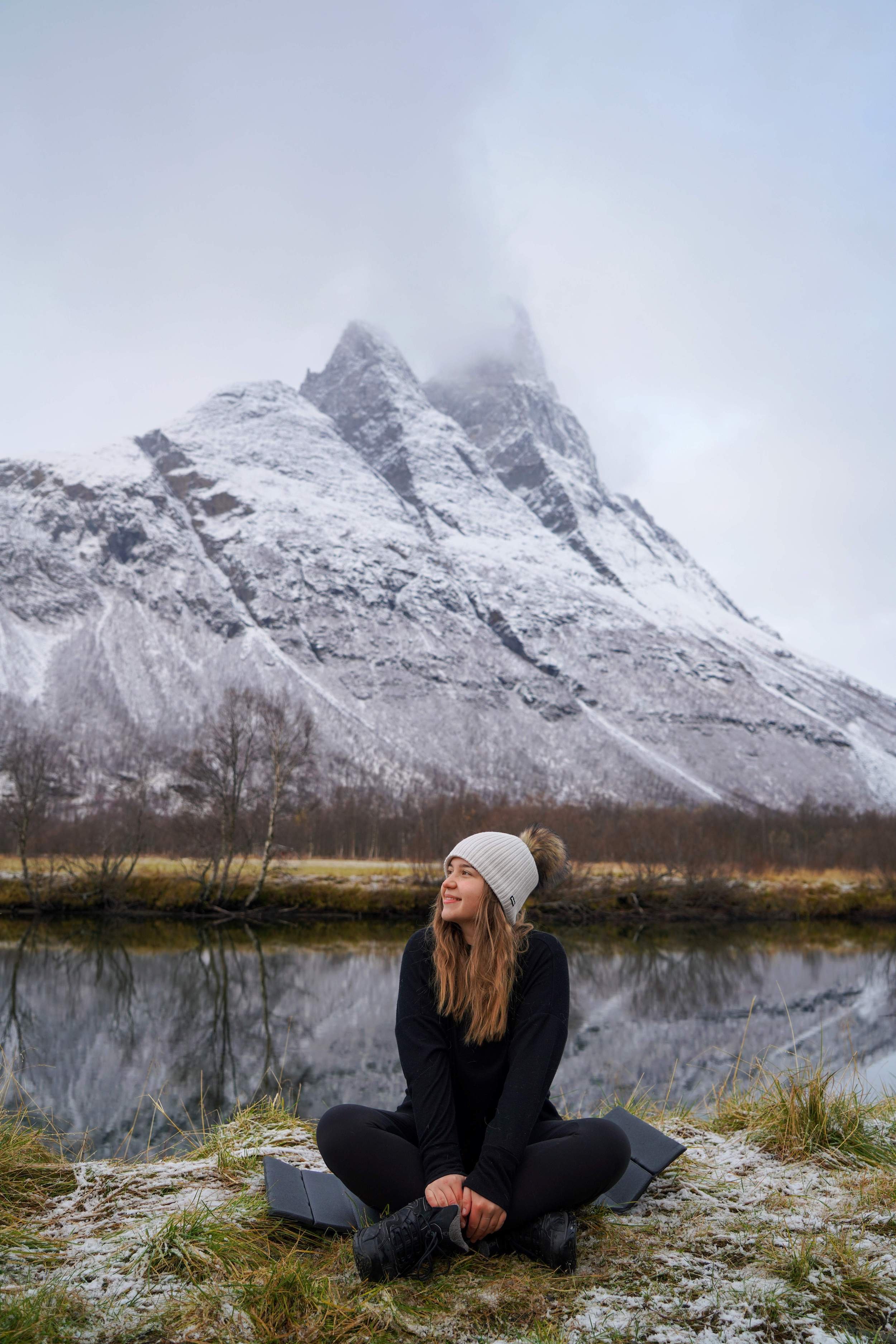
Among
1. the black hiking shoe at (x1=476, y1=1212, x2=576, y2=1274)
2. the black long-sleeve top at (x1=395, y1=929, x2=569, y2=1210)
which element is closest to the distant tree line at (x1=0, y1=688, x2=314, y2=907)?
the black long-sleeve top at (x1=395, y1=929, x2=569, y2=1210)

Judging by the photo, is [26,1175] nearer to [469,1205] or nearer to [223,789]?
[469,1205]

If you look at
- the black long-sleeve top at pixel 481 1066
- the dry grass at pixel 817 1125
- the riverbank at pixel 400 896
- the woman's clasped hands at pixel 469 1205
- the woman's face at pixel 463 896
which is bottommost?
the riverbank at pixel 400 896

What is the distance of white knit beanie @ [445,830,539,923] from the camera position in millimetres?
3160

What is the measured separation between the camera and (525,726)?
116438mm

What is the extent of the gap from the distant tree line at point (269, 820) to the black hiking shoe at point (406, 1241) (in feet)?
85.2

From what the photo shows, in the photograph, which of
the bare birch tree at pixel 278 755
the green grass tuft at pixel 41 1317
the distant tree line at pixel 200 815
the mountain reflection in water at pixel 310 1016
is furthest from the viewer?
the bare birch tree at pixel 278 755

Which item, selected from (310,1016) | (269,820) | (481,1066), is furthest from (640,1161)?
(269,820)

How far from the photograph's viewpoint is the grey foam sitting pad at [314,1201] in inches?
120

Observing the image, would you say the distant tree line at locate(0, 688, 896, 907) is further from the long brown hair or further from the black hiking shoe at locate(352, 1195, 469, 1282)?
the black hiking shoe at locate(352, 1195, 469, 1282)

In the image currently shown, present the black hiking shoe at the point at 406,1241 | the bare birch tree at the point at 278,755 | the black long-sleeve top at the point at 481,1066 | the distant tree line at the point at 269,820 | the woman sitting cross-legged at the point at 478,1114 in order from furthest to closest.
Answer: the distant tree line at the point at 269,820, the bare birch tree at the point at 278,755, the black long-sleeve top at the point at 481,1066, the woman sitting cross-legged at the point at 478,1114, the black hiking shoe at the point at 406,1241

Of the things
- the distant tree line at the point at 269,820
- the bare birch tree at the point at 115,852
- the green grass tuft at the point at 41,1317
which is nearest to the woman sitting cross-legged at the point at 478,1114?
the green grass tuft at the point at 41,1317

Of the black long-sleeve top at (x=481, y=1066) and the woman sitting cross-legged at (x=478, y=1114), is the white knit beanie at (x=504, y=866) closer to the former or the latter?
the woman sitting cross-legged at (x=478, y=1114)

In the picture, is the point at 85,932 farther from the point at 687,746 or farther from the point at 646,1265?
the point at 687,746

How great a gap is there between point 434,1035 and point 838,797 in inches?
4766
